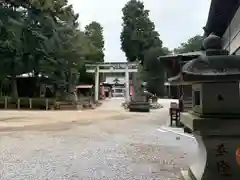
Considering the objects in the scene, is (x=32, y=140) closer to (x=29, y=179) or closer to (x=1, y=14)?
(x=29, y=179)

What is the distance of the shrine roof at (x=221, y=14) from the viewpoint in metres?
7.50

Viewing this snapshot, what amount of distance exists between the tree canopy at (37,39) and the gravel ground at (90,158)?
15583 millimetres

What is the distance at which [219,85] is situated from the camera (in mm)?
3180

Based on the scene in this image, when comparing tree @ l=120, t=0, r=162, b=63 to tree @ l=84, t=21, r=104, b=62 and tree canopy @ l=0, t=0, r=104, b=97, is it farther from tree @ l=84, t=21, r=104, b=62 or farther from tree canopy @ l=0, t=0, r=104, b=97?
tree canopy @ l=0, t=0, r=104, b=97

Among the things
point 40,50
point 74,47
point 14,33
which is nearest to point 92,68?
point 74,47

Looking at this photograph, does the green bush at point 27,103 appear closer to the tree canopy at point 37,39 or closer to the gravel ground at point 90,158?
the tree canopy at point 37,39

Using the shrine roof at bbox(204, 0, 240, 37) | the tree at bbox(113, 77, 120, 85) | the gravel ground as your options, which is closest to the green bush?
the gravel ground

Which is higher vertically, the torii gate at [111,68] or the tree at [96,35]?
the tree at [96,35]

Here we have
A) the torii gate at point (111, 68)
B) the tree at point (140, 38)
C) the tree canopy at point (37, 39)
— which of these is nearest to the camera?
the tree canopy at point (37, 39)

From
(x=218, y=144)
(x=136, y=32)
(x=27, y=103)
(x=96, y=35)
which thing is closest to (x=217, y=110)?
(x=218, y=144)

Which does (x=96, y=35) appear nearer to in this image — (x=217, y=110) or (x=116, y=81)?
(x=116, y=81)

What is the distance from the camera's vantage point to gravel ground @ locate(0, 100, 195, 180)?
5727 mm

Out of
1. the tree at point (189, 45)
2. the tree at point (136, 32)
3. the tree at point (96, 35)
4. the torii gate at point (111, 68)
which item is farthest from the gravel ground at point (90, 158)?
the tree at point (189, 45)

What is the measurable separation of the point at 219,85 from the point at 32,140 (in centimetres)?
800
